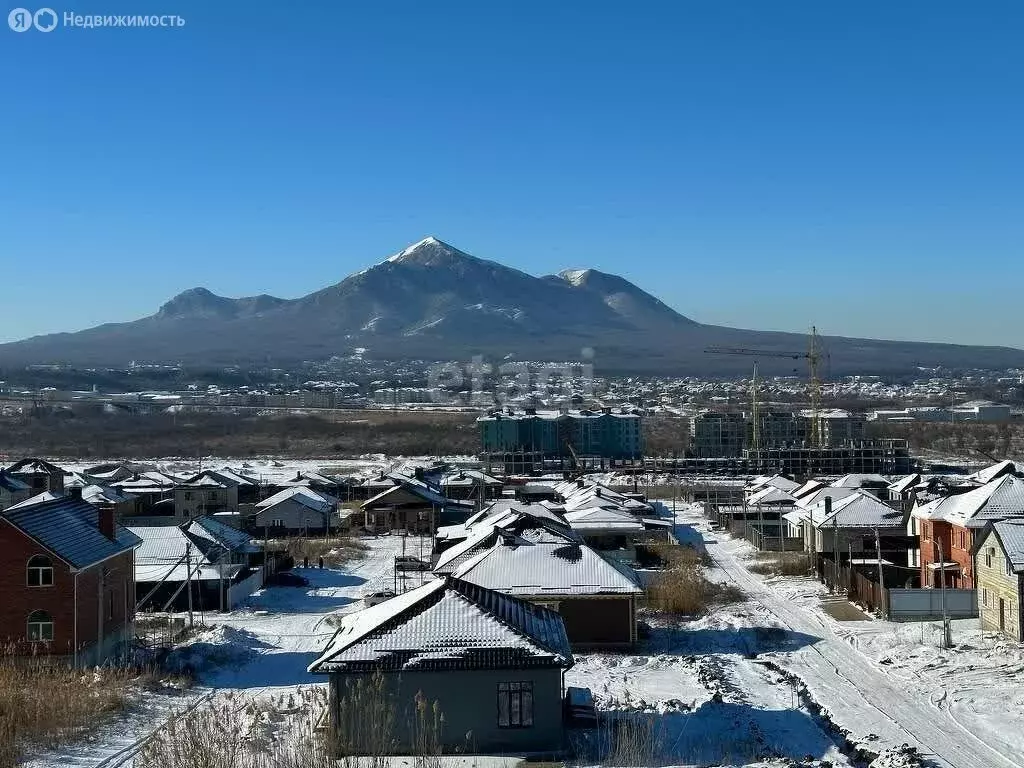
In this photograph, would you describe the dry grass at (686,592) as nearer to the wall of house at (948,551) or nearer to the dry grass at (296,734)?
the wall of house at (948,551)

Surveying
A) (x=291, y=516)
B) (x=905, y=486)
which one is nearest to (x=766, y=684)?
(x=905, y=486)

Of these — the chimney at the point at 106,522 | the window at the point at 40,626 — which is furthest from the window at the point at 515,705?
the chimney at the point at 106,522

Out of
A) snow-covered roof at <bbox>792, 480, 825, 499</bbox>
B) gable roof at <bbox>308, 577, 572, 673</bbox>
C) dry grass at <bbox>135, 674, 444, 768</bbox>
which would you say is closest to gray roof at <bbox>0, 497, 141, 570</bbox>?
dry grass at <bbox>135, 674, 444, 768</bbox>

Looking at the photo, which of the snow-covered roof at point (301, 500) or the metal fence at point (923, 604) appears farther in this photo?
the snow-covered roof at point (301, 500)

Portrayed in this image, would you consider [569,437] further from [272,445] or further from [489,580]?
[489,580]

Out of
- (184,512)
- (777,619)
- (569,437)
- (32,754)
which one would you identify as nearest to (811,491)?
(777,619)

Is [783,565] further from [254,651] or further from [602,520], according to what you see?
[254,651]
